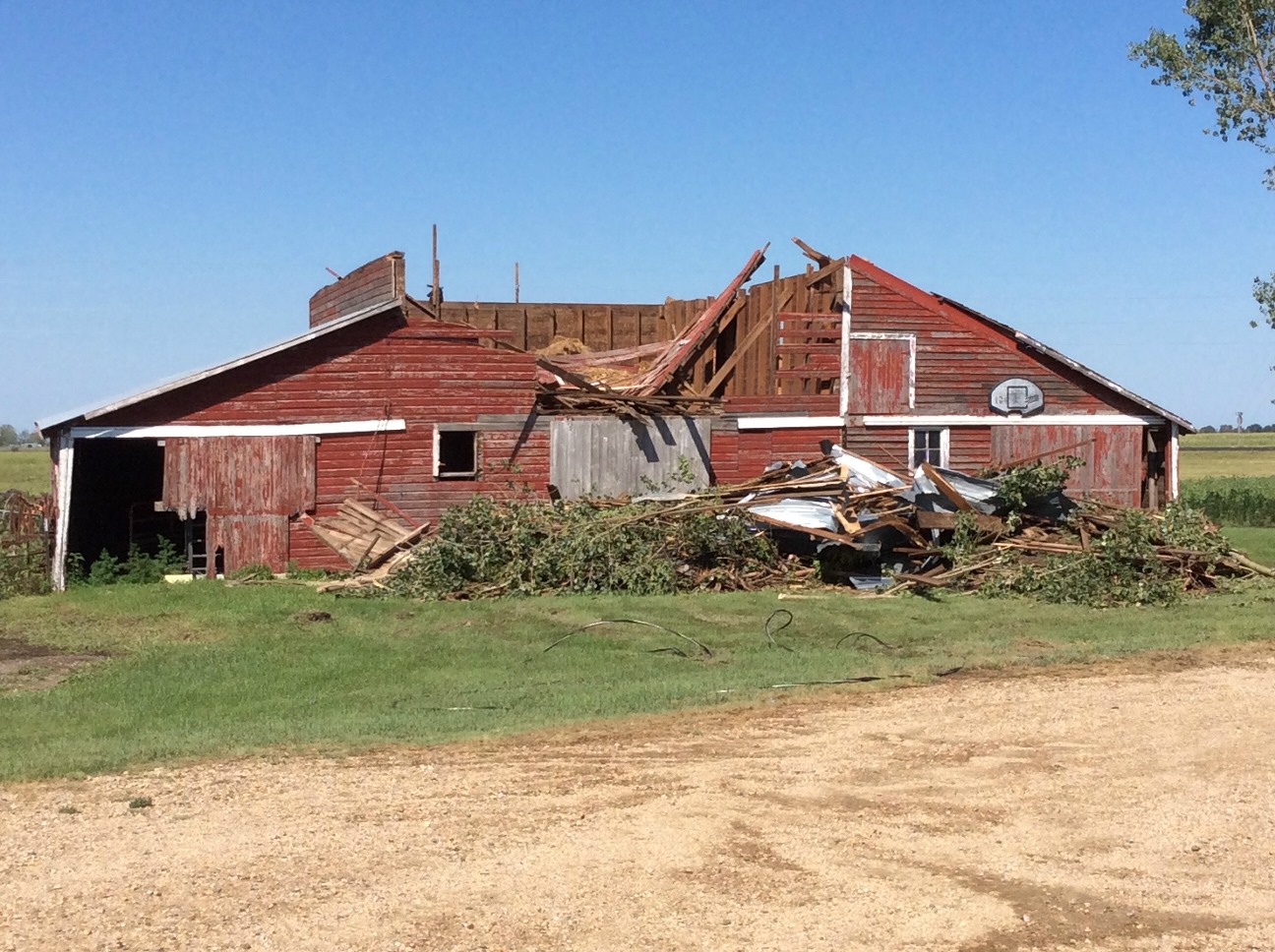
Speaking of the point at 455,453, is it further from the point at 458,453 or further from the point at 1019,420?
the point at 1019,420

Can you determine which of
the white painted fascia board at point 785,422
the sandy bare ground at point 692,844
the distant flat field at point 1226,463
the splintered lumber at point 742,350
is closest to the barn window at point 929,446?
the white painted fascia board at point 785,422

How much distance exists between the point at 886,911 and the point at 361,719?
6609mm

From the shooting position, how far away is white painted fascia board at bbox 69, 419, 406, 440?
A: 23.2 meters

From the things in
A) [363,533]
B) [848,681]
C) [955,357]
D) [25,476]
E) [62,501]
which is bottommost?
[848,681]

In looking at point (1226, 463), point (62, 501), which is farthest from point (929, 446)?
point (1226, 463)

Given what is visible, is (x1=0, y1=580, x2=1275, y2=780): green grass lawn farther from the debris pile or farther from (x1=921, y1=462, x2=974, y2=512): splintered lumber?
(x1=921, y1=462, x2=974, y2=512): splintered lumber

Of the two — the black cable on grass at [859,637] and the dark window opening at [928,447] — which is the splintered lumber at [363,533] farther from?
the dark window opening at [928,447]

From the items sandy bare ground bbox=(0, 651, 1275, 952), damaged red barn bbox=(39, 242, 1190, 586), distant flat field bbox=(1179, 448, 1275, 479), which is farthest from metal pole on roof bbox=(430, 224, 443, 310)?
distant flat field bbox=(1179, 448, 1275, 479)

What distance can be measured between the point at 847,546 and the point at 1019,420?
27.8 ft

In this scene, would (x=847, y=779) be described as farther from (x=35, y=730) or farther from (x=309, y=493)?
(x=309, y=493)

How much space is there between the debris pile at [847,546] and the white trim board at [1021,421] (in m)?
5.43

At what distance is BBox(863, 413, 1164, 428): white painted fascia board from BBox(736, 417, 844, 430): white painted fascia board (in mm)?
768

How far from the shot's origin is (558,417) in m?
25.8

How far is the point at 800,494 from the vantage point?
2286 centimetres
